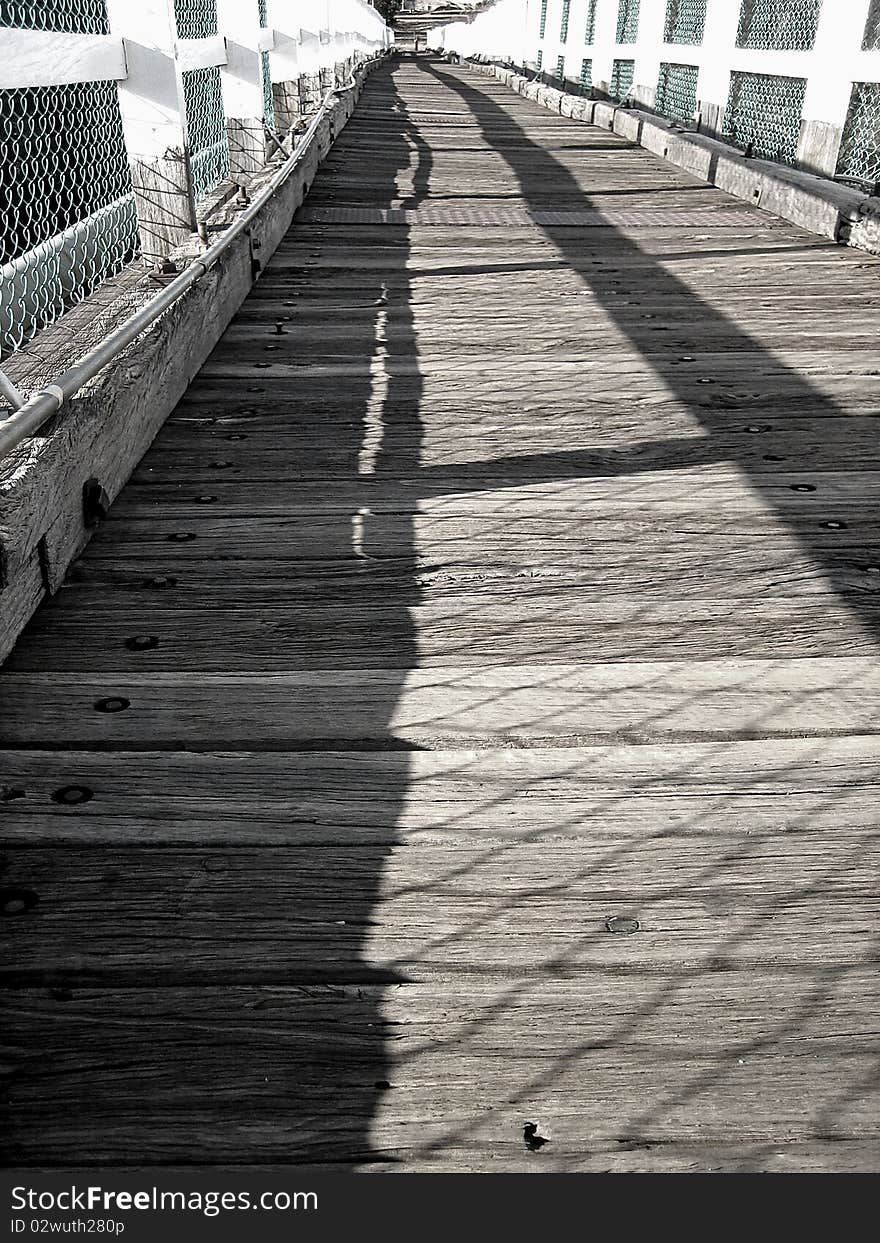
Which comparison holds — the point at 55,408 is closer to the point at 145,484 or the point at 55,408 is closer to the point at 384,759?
the point at 145,484

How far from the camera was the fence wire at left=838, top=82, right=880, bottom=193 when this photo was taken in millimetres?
6383

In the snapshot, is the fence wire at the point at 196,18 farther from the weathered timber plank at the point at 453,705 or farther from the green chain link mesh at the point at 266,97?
the weathered timber plank at the point at 453,705

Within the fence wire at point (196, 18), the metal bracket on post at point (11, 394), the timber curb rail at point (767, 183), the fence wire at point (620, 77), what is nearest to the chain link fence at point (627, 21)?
the fence wire at point (620, 77)

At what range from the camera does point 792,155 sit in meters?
7.75

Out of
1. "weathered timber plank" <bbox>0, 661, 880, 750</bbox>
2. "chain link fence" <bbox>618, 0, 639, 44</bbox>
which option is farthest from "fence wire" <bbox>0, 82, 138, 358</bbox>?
"chain link fence" <bbox>618, 0, 639, 44</bbox>

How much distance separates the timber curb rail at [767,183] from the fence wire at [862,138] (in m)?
0.15

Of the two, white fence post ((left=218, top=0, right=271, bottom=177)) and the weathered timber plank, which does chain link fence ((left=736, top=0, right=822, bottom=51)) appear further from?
the weathered timber plank

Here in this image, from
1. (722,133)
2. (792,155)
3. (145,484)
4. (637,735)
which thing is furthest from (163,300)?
(722,133)

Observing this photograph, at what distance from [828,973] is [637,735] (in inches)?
21.8

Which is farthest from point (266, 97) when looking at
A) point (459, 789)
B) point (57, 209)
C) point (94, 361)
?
point (459, 789)

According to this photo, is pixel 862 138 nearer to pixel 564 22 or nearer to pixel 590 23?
pixel 590 23

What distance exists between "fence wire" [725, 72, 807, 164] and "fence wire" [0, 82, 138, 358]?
4.30 m

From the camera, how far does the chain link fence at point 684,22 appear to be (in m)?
10.5

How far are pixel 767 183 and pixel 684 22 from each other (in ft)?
17.3
